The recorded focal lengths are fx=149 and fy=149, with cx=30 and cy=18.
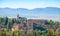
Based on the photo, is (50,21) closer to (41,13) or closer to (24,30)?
(41,13)

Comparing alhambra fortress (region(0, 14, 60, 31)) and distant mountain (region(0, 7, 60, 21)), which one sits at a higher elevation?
distant mountain (region(0, 7, 60, 21))

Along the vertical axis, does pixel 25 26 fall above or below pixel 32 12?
below

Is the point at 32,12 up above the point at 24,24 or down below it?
above

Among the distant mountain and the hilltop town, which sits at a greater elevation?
the distant mountain

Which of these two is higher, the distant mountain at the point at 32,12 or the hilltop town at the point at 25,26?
the distant mountain at the point at 32,12

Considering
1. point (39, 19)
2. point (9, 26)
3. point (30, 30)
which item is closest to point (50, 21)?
point (39, 19)

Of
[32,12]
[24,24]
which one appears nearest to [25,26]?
[24,24]

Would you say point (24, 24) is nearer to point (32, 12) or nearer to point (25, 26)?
point (25, 26)

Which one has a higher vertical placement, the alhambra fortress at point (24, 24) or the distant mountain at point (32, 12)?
the distant mountain at point (32, 12)
